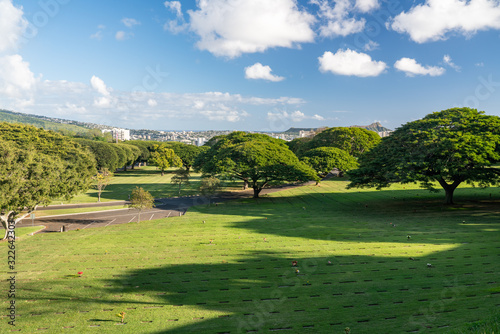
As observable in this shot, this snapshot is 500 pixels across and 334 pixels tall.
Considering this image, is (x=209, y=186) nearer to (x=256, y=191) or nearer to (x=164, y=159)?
(x=256, y=191)

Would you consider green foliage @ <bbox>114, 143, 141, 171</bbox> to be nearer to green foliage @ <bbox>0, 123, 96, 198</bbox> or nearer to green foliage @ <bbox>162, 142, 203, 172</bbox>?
green foliage @ <bbox>162, 142, 203, 172</bbox>

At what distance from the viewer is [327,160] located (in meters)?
55.7

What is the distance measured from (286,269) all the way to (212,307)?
4.40 m

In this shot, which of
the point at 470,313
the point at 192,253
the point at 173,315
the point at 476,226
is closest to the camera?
the point at 470,313

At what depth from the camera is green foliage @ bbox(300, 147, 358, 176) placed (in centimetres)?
5556

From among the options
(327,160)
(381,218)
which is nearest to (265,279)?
(381,218)

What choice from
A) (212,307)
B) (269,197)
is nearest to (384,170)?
(269,197)

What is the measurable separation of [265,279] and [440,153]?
23.5 meters

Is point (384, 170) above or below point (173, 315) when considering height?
above

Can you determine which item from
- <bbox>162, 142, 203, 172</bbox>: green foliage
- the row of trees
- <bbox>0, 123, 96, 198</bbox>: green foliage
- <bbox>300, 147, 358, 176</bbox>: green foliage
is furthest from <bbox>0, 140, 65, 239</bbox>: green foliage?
<bbox>162, 142, 203, 172</bbox>: green foliage

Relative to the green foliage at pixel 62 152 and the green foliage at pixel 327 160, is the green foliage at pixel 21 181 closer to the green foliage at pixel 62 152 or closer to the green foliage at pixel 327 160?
the green foliage at pixel 62 152

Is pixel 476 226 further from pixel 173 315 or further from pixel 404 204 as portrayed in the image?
pixel 173 315

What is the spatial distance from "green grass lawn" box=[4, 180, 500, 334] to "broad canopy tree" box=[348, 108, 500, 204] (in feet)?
20.3

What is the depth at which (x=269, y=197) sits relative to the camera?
43062 mm
